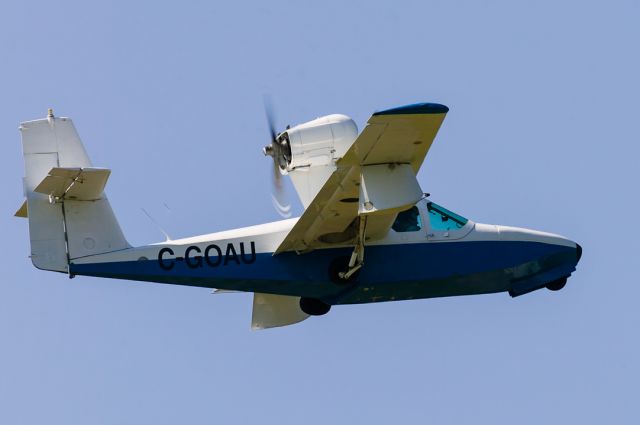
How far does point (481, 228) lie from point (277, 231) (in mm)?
4088

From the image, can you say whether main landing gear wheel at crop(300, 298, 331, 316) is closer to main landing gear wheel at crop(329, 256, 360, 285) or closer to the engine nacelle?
main landing gear wheel at crop(329, 256, 360, 285)

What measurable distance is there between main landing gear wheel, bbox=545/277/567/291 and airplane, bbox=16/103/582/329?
3 cm

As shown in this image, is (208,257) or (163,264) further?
(208,257)

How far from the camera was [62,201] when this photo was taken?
26.5 m

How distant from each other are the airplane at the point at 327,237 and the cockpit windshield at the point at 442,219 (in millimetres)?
27

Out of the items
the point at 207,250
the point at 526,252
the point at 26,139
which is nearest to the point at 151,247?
the point at 207,250

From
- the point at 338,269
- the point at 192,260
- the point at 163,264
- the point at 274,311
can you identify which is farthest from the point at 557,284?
the point at 163,264

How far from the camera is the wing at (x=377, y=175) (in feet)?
80.3

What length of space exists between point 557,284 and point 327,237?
515cm

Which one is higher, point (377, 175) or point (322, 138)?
point (322, 138)

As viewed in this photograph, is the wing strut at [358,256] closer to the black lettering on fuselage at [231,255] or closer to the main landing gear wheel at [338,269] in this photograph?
the main landing gear wheel at [338,269]

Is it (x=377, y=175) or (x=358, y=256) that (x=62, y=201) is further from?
(x=377, y=175)

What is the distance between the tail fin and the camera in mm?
26188

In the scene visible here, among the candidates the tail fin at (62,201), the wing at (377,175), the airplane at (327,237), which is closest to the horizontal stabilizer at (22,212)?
the airplane at (327,237)
